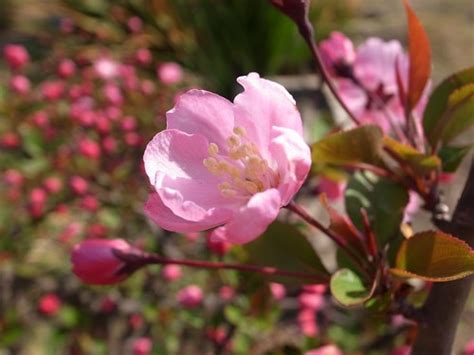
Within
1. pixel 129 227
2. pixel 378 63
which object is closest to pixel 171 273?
pixel 129 227

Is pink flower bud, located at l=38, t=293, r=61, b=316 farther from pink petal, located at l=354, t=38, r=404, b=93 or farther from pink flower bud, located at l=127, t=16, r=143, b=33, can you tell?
pink flower bud, located at l=127, t=16, r=143, b=33

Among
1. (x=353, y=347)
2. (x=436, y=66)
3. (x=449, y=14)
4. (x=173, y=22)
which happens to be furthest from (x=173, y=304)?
(x=449, y=14)

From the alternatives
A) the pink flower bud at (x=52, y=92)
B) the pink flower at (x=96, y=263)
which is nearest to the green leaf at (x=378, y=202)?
the pink flower at (x=96, y=263)

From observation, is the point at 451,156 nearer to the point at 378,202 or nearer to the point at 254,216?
the point at 378,202

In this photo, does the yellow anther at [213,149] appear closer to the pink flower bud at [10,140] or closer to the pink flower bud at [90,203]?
the pink flower bud at [90,203]

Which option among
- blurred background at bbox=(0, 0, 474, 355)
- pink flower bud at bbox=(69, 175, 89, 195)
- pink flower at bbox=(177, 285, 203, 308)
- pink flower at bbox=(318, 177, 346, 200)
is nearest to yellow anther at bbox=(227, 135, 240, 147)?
blurred background at bbox=(0, 0, 474, 355)

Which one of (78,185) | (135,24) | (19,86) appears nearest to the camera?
(78,185)

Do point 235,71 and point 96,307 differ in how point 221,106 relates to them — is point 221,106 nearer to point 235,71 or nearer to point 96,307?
point 96,307
